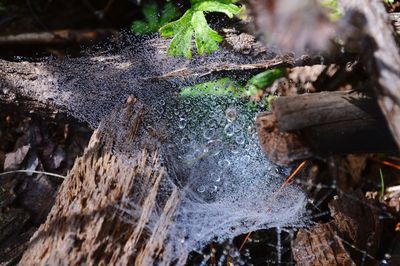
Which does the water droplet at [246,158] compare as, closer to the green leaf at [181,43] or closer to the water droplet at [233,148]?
the water droplet at [233,148]

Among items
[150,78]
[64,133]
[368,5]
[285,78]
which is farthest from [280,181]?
[64,133]

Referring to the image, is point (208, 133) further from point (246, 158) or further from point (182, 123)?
point (246, 158)

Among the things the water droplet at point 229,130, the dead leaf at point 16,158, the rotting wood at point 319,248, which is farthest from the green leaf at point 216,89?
the dead leaf at point 16,158

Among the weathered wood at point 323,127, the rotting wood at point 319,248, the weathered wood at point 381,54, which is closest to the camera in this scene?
the weathered wood at point 381,54

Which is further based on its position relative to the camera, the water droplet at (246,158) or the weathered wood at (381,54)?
the water droplet at (246,158)

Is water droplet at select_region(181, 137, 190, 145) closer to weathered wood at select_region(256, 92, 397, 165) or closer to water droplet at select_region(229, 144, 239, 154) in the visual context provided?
water droplet at select_region(229, 144, 239, 154)

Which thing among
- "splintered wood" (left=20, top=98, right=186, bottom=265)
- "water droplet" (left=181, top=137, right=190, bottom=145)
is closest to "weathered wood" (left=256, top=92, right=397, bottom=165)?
"splintered wood" (left=20, top=98, right=186, bottom=265)

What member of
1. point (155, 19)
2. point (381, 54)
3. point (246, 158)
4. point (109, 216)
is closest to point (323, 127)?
point (381, 54)
